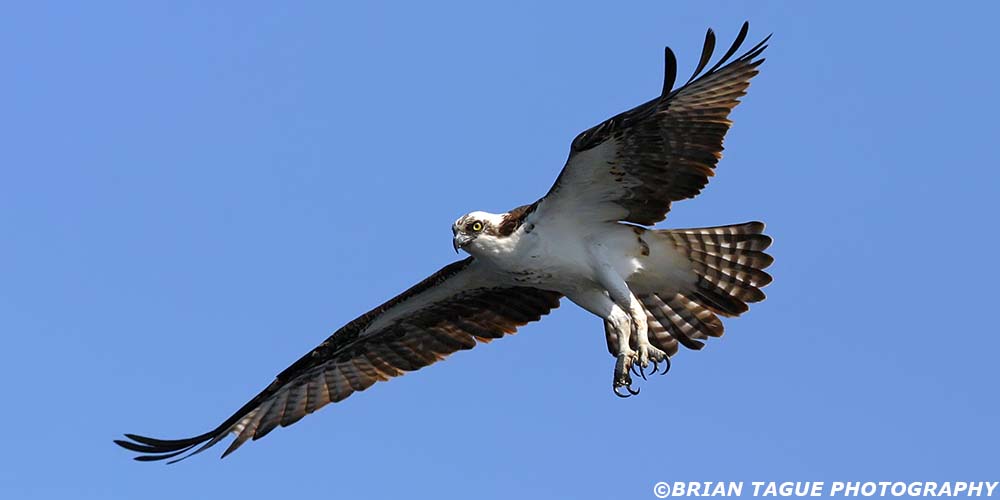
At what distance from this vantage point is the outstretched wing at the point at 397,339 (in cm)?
1521

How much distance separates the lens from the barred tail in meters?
14.6

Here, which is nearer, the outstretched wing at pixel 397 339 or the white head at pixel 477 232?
the white head at pixel 477 232

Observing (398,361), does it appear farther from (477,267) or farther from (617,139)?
(617,139)

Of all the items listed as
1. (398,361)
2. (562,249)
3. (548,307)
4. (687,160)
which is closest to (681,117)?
(687,160)

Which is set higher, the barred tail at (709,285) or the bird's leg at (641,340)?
the barred tail at (709,285)

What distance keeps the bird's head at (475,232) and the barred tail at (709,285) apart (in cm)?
160

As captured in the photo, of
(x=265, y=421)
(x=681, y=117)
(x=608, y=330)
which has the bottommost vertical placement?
(x=265, y=421)

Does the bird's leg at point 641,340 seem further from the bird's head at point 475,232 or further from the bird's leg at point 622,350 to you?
the bird's head at point 475,232

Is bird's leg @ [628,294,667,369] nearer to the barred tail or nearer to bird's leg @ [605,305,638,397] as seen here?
bird's leg @ [605,305,638,397]

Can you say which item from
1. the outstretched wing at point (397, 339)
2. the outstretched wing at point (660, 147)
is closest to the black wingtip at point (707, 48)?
the outstretched wing at point (660, 147)

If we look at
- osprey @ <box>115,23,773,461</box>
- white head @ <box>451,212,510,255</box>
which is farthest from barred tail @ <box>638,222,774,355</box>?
white head @ <box>451,212,510,255</box>

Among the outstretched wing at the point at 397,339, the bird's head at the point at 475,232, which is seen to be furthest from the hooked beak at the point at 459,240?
the outstretched wing at the point at 397,339

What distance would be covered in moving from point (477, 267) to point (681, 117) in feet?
7.81

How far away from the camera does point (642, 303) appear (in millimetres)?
15047
